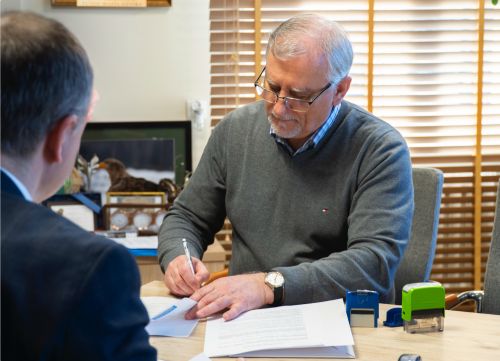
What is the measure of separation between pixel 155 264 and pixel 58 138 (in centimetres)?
214

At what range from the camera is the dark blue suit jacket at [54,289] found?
93 centimetres

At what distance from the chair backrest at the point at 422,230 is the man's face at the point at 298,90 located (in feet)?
1.55

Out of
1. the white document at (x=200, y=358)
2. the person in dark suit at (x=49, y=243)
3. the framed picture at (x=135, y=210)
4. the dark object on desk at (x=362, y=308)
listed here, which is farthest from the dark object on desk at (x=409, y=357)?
the framed picture at (x=135, y=210)

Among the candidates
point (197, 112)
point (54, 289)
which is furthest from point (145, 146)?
point (54, 289)

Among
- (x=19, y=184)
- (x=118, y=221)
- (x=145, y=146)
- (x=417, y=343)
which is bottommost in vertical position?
(x=118, y=221)

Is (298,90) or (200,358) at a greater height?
(298,90)

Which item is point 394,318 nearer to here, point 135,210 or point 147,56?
point 135,210

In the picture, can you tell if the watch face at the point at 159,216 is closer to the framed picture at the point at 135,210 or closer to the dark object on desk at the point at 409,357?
the framed picture at the point at 135,210

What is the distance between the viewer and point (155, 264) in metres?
3.13

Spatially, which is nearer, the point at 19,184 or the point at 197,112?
the point at 19,184

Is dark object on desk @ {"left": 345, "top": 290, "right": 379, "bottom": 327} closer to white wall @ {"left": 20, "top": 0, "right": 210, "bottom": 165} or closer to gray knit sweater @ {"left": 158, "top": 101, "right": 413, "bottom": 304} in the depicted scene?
gray knit sweater @ {"left": 158, "top": 101, "right": 413, "bottom": 304}

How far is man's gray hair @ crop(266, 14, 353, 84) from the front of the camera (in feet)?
6.89

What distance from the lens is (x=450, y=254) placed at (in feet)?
13.5

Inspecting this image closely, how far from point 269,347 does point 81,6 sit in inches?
97.4
